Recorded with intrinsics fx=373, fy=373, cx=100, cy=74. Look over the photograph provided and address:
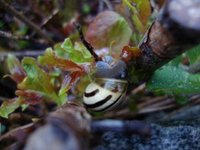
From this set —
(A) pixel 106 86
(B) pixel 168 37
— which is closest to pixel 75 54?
(A) pixel 106 86

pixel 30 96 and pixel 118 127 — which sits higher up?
pixel 118 127

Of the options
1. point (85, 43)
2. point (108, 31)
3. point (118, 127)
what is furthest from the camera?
point (108, 31)

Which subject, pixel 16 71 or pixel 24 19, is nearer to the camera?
pixel 16 71

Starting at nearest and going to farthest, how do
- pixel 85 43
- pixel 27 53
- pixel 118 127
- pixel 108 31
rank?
pixel 118 127, pixel 85 43, pixel 108 31, pixel 27 53

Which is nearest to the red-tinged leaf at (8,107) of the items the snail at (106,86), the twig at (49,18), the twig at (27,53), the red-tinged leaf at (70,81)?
the red-tinged leaf at (70,81)

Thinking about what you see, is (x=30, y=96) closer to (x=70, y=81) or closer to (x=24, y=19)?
(x=70, y=81)

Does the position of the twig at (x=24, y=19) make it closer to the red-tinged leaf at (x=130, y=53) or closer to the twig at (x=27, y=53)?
the twig at (x=27, y=53)
